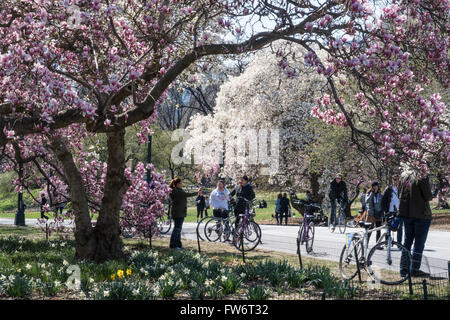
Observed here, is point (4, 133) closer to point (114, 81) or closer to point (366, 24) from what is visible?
point (114, 81)

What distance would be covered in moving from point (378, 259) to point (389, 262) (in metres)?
0.25

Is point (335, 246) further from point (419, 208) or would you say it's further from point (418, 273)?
point (418, 273)

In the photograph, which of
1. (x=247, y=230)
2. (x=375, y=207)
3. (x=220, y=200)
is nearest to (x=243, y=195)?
(x=247, y=230)

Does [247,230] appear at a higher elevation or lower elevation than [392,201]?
lower

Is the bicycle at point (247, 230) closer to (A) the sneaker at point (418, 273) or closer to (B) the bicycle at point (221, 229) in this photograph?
(B) the bicycle at point (221, 229)

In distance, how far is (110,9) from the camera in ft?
27.1

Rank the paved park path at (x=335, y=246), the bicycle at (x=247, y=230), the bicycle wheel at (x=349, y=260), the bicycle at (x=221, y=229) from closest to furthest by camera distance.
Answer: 1. the bicycle wheel at (x=349, y=260)
2. the paved park path at (x=335, y=246)
3. the bicycle at (x=247, y=230)
4. the bicycle at (x=221, y=229)

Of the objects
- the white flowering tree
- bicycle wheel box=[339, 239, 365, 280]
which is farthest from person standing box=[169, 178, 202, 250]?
the white flowering tree

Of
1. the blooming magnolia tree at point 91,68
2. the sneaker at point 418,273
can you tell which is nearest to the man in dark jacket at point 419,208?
the sneaker at point 418,273

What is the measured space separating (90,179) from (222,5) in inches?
340

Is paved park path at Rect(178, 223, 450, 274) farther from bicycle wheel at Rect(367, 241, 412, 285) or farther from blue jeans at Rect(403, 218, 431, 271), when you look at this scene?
bicycle wheel at Rect(367, 241, 412, 285)

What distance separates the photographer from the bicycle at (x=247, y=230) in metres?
13.7

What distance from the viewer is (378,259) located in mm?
8891
